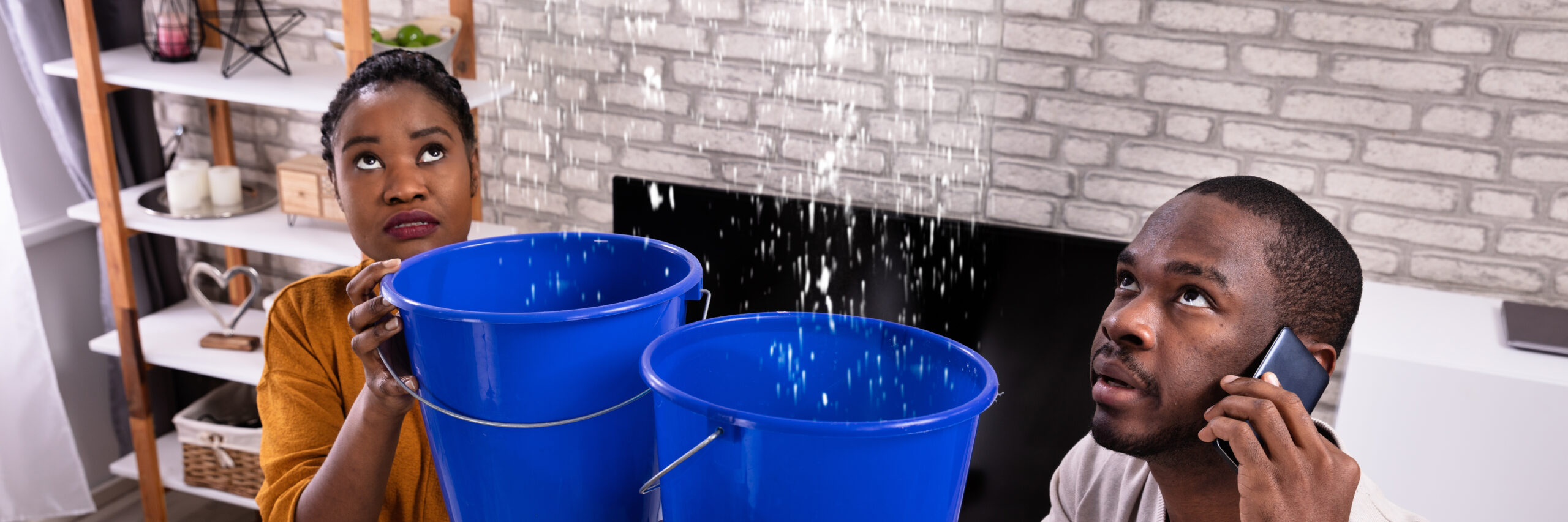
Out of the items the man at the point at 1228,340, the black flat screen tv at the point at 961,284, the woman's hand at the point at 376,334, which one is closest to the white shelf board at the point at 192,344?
the black flat screen tv at the point at 961,284

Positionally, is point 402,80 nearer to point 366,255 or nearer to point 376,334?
point 366,255

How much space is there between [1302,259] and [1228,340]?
0.13 m

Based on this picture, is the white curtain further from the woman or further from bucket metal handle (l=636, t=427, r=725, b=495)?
bucket metal handle (l=636, t=427, r=725, b=495)

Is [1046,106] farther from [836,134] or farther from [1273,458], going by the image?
[1273,458]

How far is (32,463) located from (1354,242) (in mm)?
3326

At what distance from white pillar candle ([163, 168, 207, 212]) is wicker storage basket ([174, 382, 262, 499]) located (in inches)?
21.3

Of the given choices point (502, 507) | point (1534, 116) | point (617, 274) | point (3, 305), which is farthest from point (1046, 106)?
point (3, 305)

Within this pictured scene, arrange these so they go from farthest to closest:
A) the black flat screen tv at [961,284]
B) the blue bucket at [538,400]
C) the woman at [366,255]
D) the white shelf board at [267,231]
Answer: the white shelf board at [267,231] → the black flat screen tv at [961,284] → the woman at [366,255] → the blue bucket at [538,400]

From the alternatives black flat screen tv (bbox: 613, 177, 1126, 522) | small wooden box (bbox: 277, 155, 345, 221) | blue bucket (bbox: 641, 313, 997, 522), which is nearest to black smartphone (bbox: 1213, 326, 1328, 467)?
blue bucket (bbox: 641, 313, 997, 522)

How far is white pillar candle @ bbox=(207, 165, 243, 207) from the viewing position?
2742 mm

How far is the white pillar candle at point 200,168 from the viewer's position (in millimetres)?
2736

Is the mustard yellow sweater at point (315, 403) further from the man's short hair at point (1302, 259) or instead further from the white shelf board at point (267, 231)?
the white shelf board at point (267, 231)

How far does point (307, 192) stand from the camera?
2.55 meters

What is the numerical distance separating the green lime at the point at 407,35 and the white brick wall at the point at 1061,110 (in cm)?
35
